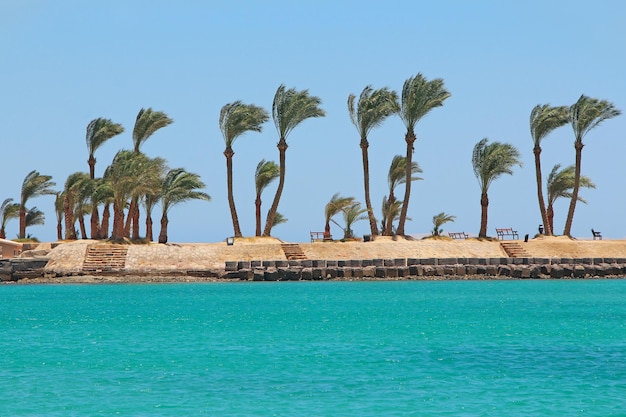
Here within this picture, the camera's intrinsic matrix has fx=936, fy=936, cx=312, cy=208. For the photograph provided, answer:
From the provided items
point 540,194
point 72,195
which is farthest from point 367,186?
point 72,195

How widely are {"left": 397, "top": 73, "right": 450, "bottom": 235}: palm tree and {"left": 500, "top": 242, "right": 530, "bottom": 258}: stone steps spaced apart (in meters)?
7.14

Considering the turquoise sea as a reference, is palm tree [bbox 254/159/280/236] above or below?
above

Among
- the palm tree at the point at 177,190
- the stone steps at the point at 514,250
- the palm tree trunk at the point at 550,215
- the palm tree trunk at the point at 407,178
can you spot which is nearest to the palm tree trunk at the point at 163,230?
the palm tree at the point at 177,190

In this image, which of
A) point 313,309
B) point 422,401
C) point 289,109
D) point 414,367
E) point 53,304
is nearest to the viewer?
point 422,401

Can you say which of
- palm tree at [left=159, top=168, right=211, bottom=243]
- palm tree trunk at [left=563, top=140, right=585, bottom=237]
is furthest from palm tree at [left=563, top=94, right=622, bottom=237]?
palm tree at [left=159, top=168, right=211, bottom=243]

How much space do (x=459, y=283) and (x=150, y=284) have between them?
696 inches

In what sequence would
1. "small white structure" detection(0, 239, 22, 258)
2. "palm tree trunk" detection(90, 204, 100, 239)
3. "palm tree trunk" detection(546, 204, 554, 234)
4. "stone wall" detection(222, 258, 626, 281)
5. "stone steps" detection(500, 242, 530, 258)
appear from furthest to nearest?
"palm tree trunk" detection(546, 204, 554, 234)
"palm tree trunk" detection(90, 204, 100, 239)
"small white structure" detection(0, 239, 22, 258)
"stone steps" detection(500, 242, 530, 258)
"stone wall" detection(222, 258, 626, 281)

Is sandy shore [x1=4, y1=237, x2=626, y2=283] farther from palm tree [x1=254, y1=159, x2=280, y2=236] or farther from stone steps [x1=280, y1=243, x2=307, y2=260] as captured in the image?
palm tree [x1=254, y1=159, x2=280, y2=236]

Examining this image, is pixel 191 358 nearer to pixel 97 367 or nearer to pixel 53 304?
pixel 97 367

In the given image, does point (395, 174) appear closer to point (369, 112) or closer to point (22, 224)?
point (369, 112)

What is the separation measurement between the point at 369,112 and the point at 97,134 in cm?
1922

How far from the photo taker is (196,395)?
17219 millimetres

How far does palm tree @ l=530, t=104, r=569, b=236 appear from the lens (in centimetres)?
6769

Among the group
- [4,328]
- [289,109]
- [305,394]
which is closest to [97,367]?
[305,394]
